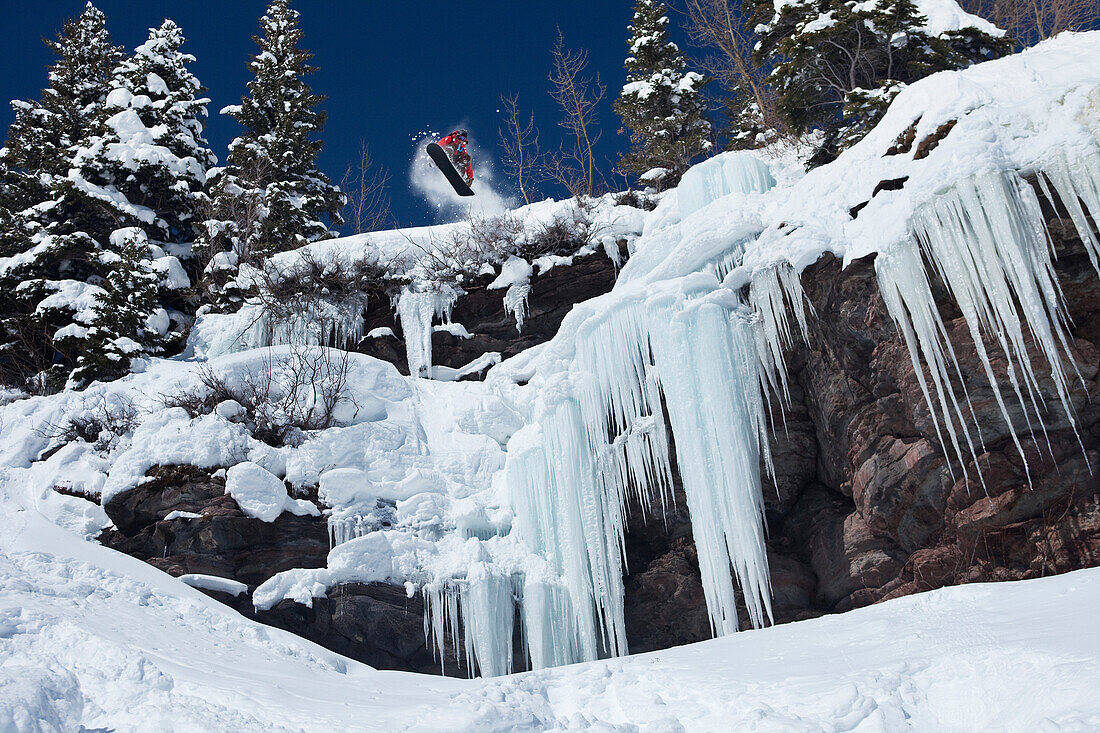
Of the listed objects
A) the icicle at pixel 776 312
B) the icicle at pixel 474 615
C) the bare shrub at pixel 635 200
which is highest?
the bare shrub at pixel 635 200

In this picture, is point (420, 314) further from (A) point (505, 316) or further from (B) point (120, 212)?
(B) point (120, 212)

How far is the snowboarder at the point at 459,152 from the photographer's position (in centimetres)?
1348

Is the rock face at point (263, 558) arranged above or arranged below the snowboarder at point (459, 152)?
below

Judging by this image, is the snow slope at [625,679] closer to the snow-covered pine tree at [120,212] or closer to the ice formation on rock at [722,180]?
the ice formation on rock at [722,180]

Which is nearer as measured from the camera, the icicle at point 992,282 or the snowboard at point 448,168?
the icicle at point 992,282

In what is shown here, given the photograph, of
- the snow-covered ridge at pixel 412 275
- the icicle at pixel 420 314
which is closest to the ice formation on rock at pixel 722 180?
the snow-covered ridge at pixel 412 275

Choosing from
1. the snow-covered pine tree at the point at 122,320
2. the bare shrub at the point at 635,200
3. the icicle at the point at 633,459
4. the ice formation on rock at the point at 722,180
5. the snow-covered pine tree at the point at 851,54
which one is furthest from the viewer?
the bare shrub at the point at 635,200

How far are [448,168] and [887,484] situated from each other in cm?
943

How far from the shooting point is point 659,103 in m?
15.6

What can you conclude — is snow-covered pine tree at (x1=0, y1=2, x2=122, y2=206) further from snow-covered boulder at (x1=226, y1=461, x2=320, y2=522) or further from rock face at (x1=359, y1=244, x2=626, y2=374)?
snow-covered boulder at (x1=226, y1=461, x2=320, y2=522)

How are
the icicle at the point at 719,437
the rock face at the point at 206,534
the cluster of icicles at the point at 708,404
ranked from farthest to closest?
the rock face at the point at 206,534, the icicle at the point at 719,437, the cluster of icicles at the point at 708,404

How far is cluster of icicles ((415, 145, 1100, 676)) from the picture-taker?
6086 mm

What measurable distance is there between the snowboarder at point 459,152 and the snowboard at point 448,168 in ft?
0.29

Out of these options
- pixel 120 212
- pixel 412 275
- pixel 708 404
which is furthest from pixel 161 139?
pixel 708 404
